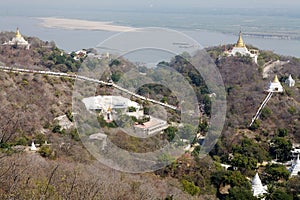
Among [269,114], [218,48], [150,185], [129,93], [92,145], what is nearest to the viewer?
[150,185]

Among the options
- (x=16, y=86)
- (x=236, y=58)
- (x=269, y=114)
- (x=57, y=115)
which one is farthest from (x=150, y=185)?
(x=236, y=58)

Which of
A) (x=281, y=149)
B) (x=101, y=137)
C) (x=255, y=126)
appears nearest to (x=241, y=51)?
(x=255, y=126)

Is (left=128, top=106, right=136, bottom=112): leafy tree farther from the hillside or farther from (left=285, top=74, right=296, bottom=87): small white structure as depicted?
(left=285, top=74, right=296, bottom=87): small white structure

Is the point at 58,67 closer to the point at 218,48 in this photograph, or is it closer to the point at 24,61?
the point at 24,61

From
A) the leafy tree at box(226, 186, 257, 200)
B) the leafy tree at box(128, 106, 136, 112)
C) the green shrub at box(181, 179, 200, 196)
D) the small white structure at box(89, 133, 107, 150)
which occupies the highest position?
the small white structure at box(89, 133, 107, 150)

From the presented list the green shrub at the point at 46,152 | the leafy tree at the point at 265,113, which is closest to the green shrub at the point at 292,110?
the leafy tree at the point at 265,113

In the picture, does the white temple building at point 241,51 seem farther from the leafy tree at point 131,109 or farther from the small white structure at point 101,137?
the small white structure at point 101,137

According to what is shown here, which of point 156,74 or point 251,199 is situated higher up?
point 156,74

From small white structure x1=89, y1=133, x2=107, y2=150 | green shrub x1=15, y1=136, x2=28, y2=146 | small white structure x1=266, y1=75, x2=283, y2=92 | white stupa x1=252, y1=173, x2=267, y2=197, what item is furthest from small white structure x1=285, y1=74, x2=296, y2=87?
green shrub x1=15, y1=136, x2=28, y2=146
